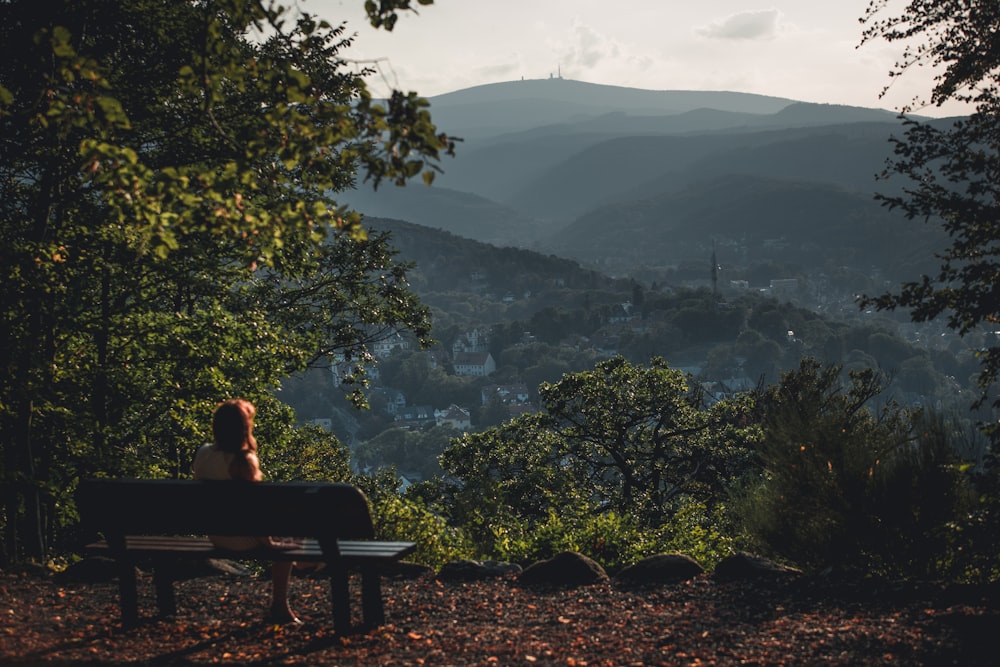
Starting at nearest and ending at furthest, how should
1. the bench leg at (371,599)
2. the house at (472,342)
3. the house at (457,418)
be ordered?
the bench leg at (371,599) < the house at (457,418) < the house at (472,342)

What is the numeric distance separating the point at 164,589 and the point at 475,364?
144328 millimetres

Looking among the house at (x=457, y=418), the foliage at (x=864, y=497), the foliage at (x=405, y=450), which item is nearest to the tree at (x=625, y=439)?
the foliage at (x=864, y=497)

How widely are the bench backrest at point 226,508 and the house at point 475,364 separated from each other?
14192 centimetres

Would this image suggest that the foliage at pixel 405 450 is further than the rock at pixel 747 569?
Yes

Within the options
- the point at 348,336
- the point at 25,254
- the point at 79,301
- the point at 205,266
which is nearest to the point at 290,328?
the point at 348,336

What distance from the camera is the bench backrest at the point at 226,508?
14.5 ft

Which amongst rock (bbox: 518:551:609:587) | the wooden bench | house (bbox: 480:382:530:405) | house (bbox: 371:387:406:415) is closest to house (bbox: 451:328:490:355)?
house (bbox: 371:387:406:415)

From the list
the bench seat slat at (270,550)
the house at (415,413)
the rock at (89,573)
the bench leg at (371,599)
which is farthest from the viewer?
the house at (415,413)

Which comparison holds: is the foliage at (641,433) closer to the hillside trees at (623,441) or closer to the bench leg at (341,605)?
the hillside trees at (623,441)

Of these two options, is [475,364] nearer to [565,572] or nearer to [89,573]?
[89,573]

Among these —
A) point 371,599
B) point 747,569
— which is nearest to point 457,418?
point 747,569

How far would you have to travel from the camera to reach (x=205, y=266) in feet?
28.8

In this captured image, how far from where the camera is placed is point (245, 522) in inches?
180

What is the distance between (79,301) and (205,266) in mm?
1355
